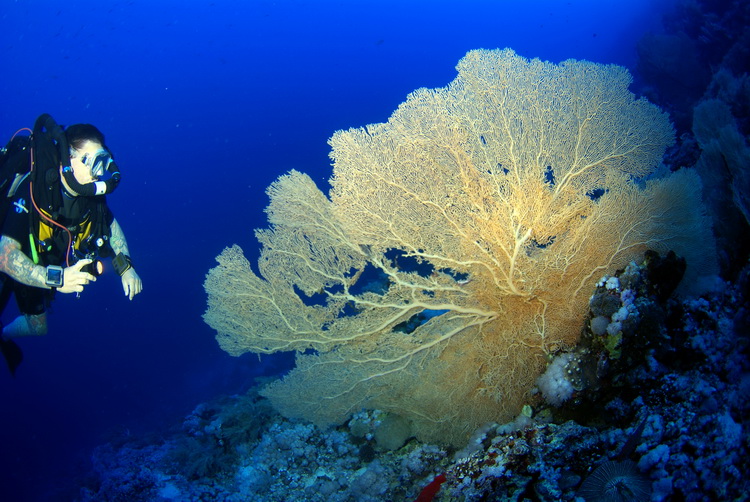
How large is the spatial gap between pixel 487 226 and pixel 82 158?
438 cm

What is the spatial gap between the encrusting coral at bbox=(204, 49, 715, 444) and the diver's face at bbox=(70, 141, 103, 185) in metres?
2.58

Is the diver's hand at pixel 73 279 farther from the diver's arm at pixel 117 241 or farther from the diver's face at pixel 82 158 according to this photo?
the diver's arm at pixel 117 241

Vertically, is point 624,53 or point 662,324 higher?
point 624,53

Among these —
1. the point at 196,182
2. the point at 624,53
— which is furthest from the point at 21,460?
the point at 624,53

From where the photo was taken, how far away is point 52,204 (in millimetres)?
3805

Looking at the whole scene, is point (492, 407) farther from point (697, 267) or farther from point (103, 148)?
point (103, 148)

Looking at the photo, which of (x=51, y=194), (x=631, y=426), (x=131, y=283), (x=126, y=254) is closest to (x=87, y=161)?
(x=51, y=194)

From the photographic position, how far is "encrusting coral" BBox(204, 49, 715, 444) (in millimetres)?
3832

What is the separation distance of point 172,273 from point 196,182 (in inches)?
920

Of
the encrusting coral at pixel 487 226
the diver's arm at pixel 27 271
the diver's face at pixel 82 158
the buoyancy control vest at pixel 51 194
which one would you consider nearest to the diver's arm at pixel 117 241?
the buoyancy control vest at pixel 51 194

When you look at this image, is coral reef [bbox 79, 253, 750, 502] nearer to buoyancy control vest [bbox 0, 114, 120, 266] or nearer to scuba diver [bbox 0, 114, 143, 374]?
scuba diver [bbox 0, 114, 143, 374]

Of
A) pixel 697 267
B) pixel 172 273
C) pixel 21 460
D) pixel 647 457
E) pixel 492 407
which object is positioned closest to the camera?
pixel 647 457

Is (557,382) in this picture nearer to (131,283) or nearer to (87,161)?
(131,283)

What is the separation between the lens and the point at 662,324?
311 cm
